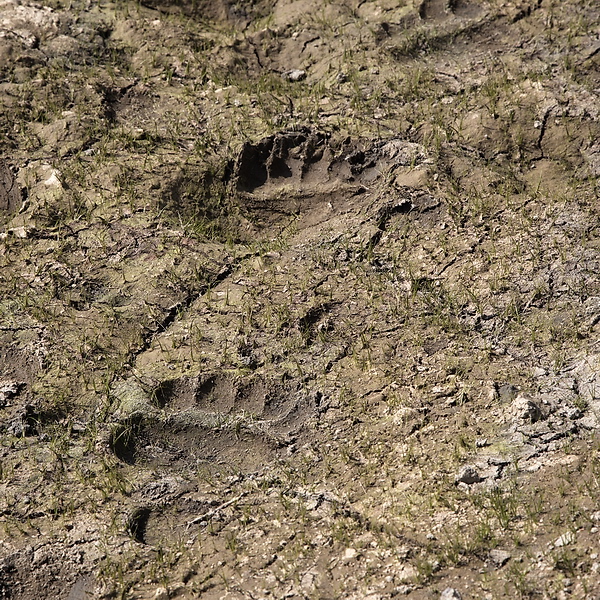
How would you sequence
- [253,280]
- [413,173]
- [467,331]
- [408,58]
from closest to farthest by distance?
1. [467,331]
2. [253,280]
3. [413,173]
4. [408,58]

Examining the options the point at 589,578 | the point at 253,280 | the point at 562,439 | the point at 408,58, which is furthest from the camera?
the point at 408,58

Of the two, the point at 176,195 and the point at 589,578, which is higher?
the point at 176,195

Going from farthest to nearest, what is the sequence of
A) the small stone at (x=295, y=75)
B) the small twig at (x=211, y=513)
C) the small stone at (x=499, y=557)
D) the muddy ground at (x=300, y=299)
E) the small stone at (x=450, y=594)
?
the small stone at (x=295, y=75)
the small twig at (x=211, y=513)
the muddy ground at (x=300, y=299)
the small stone at (x=499, y=557)
the small stone at (x=450, y=594)

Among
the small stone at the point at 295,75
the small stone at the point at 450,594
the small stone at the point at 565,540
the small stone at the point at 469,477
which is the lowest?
the small stone at the point at 450,594

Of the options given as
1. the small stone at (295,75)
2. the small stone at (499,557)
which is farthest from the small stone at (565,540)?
the small stone at (295,75)

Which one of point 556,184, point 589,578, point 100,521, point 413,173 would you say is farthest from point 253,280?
point 589,578

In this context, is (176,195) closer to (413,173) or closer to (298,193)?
(298,193)

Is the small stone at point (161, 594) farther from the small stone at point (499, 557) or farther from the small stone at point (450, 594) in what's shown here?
the small stone at point (499, 557)

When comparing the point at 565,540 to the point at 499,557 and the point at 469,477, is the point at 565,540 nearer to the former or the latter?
the point at 499,557
